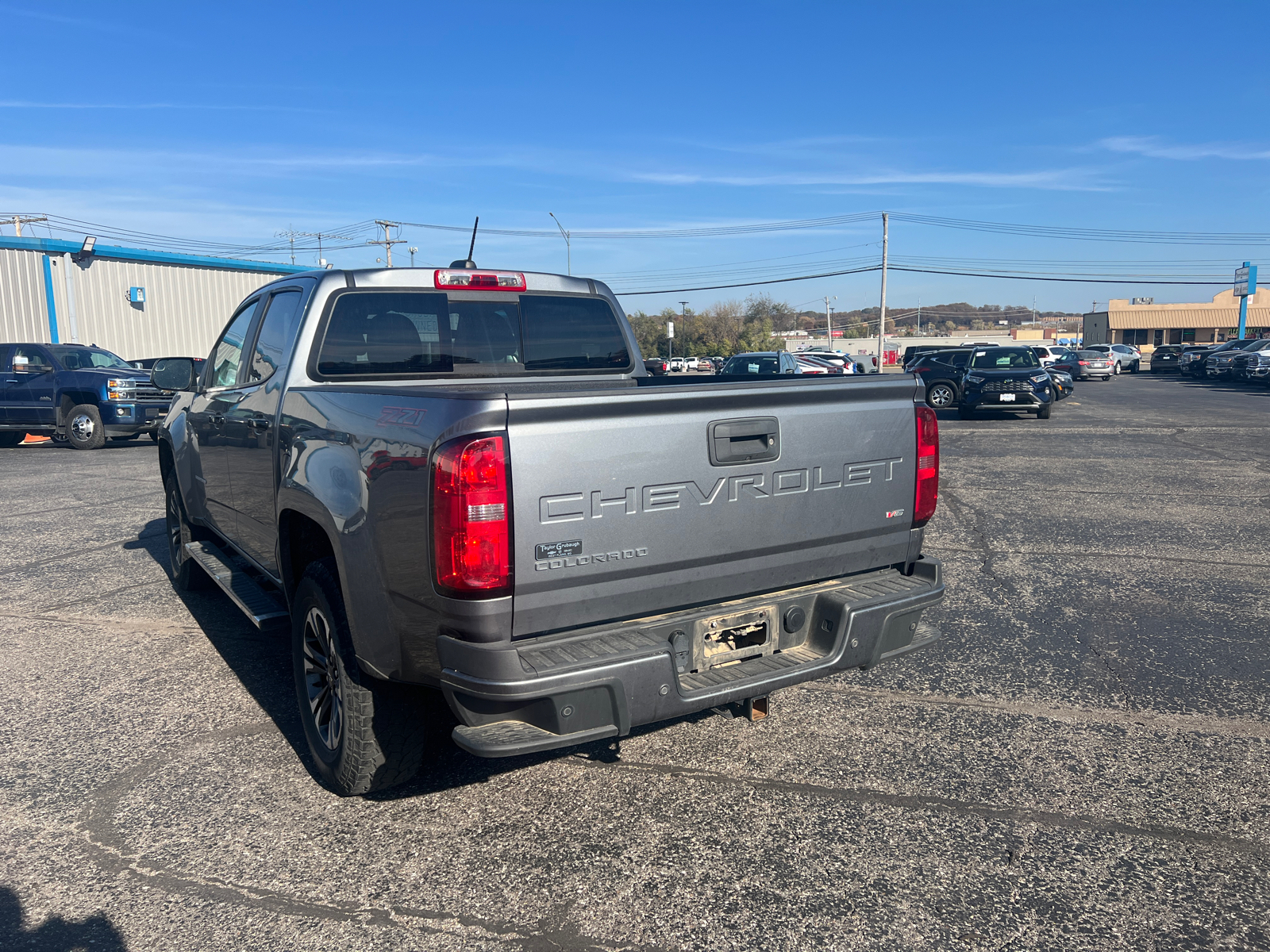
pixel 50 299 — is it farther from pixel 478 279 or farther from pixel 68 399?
pixel 478 279

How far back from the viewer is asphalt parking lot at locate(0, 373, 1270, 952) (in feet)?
9.27

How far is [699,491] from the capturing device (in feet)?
10.4

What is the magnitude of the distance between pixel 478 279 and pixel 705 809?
8.71ft

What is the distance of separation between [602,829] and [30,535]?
25.5 feet

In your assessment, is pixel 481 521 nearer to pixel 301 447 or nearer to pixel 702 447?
pixel 702 447

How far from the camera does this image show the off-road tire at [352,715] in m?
3.38

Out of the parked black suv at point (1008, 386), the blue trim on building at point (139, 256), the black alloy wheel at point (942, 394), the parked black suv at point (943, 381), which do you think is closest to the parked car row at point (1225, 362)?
the parked black suv at point (943, 381)

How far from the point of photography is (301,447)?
148 inches

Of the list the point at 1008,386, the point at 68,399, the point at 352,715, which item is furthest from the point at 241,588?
the point at 1008,386

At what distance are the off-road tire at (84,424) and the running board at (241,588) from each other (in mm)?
12481

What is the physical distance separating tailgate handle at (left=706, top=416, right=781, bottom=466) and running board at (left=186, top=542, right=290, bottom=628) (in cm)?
225

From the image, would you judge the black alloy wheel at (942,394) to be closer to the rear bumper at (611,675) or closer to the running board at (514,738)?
the rear bumper at (611,675)

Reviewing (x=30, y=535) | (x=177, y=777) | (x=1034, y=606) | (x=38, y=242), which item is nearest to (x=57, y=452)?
(x=30, y=535)

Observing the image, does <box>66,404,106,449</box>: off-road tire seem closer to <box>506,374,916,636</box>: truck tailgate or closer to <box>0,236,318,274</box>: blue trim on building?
<box>0,236,318,274</box>: blue trim on building
